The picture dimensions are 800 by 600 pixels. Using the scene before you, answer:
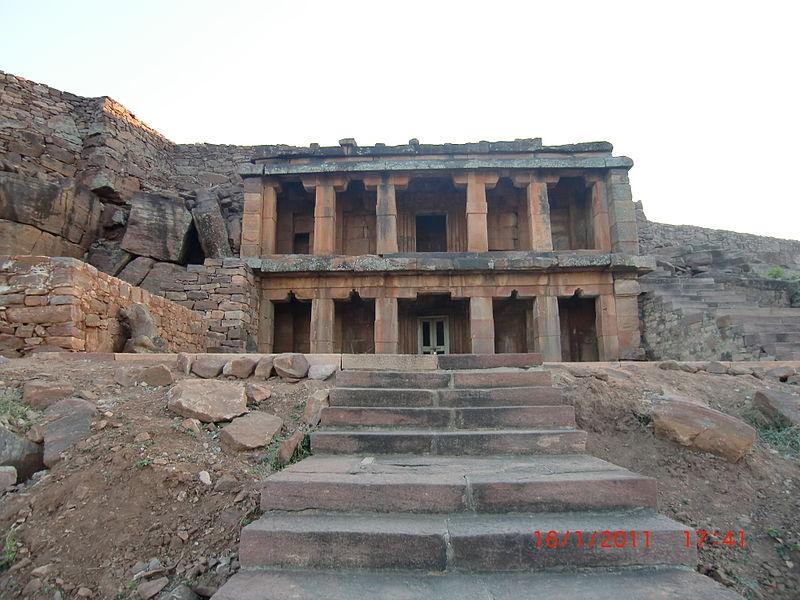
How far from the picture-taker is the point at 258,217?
12633 mm

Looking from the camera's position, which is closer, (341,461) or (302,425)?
(341,461)

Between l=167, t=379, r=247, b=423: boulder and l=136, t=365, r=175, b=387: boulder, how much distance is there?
289 mm

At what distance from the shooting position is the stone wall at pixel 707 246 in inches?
619

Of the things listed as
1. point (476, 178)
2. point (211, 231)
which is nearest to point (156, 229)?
point (211, 231)

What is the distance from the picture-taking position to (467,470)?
3.03m

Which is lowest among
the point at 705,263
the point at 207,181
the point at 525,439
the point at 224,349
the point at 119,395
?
the point at 525,439

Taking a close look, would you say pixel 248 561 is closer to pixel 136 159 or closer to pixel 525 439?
pixel 525 439

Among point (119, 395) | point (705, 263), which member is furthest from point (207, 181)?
point (705, 263)

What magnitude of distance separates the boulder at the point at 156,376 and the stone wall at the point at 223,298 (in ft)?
20.6

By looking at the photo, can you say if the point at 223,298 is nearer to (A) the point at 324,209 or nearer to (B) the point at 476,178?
(A) the point at 324,209

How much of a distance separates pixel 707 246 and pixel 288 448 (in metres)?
19.3

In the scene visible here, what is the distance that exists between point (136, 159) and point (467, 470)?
55.2ft
